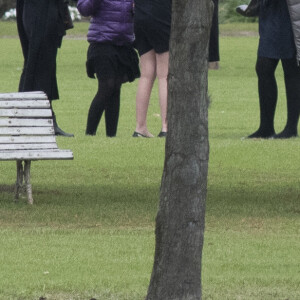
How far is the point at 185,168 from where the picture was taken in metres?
5.75

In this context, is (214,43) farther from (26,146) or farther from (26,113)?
(26,146)

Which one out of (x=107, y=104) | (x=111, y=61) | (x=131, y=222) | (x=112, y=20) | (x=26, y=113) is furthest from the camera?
(x=107, y=104)

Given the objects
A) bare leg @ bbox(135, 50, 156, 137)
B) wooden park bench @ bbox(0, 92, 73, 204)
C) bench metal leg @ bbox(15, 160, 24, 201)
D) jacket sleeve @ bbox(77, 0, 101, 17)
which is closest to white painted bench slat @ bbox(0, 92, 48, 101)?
wooden park bench @ bbox(0, 92, 73, 204)

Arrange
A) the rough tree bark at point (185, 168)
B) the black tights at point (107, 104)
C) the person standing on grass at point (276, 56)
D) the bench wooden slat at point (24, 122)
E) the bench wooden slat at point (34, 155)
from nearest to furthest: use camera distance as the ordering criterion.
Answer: the rough tree bark at point (185, 168) < the bench wooden slat at point (34, 155) < the bench wooden slat at point (24, 122) < the person standing on grass at point (276, 56) < the black tights at point (107, 104)

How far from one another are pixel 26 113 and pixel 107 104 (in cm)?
333

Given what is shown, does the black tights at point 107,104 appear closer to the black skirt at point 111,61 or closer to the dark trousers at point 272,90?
the black skirt at point 111,61

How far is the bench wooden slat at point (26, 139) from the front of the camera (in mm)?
9547

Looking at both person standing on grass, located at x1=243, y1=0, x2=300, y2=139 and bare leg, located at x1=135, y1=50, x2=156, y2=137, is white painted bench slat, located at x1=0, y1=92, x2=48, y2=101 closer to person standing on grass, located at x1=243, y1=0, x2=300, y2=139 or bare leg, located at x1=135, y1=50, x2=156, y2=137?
person standing on grass, located at x1=243, y1=0, x2=300, y2=139

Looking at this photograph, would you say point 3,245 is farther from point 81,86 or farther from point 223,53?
point 223,53

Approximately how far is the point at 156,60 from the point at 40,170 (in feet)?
6.64

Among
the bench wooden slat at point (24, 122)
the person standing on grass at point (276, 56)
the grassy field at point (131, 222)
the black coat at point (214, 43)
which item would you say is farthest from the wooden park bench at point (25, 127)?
the person standing on grass at point (276, 56)

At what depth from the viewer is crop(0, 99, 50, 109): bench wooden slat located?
9.65 metres

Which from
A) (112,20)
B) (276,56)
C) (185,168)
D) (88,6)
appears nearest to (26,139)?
(88,6)

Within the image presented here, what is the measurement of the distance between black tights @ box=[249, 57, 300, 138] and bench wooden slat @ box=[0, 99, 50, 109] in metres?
3.44
